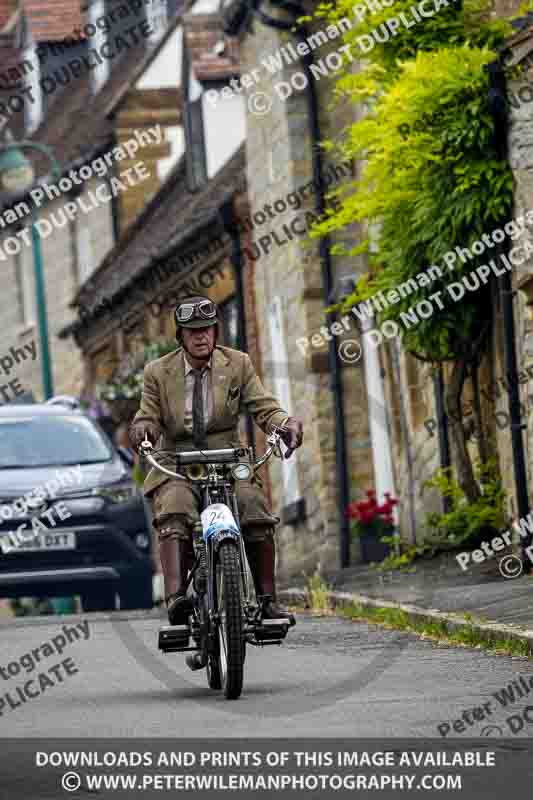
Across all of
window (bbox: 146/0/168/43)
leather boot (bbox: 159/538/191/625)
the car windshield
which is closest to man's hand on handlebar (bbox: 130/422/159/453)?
leather boot (bbox: 159/538/191/625)

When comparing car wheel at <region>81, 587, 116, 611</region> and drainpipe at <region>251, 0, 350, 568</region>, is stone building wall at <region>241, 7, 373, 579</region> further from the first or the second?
car wheel at <region>81, 587, 116, 611</region>

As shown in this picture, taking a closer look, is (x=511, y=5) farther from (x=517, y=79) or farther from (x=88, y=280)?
(x=88, y=280)

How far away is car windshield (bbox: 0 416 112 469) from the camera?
57.4 feet

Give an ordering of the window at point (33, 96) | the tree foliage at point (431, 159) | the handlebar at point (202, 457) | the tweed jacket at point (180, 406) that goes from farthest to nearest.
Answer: the window at point (33, 96)
the tree foliage at point (431, 159)
the tweed jacket at point (180, 406)
the handlebar at point (202, 457)

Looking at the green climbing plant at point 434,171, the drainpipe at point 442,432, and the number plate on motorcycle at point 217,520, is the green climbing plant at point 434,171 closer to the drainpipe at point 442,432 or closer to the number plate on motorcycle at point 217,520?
the drainpipe at point 442,432

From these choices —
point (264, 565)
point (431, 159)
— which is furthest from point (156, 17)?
point (264, 565)

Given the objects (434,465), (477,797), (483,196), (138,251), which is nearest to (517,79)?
(483,196)

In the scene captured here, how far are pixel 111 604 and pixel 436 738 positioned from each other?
11.0 m

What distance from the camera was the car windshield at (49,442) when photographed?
17484mm

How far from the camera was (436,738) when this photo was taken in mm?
7453

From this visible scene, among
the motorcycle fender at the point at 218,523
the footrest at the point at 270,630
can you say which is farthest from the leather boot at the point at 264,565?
the motorcycle fender at the point at 218,523

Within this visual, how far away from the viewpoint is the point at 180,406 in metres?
9.76

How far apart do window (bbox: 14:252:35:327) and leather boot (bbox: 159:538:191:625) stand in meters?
33.4

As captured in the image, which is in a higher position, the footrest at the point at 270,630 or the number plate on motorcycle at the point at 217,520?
the number plate on motorcycle at the point at 217,520
